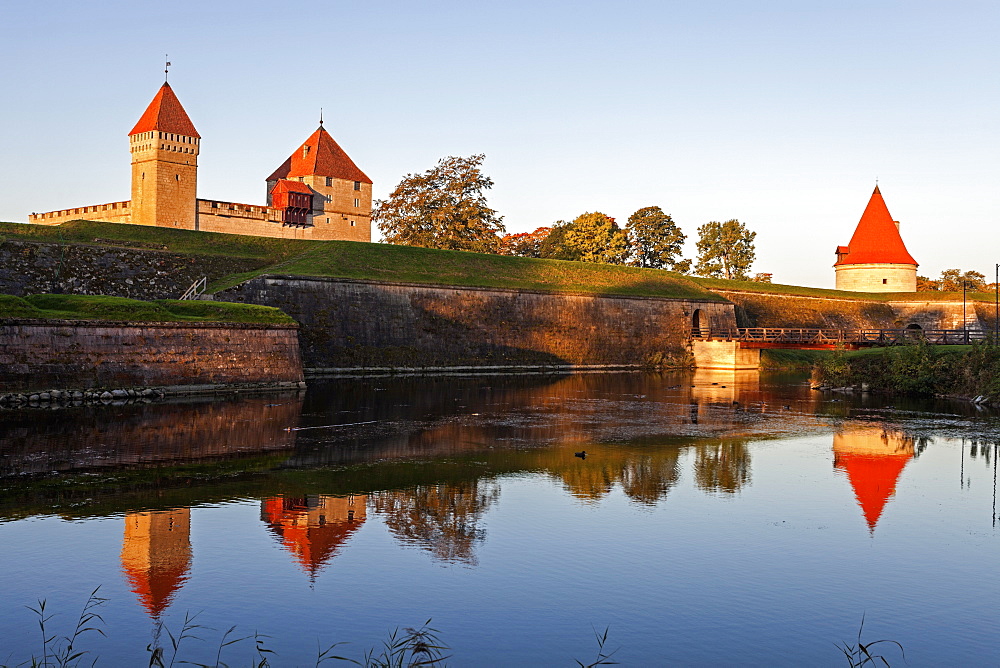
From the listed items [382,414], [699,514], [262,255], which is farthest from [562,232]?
[699,514]

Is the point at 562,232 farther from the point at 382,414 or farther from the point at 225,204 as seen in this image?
the point at 382,414

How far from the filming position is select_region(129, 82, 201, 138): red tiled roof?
168ft

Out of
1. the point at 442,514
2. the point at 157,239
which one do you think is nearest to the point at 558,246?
the point at 157,239

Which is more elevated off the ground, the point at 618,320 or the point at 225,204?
the point at 225,204

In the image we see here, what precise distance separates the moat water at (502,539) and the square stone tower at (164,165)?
114 ft

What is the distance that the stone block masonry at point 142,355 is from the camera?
69.0 ft

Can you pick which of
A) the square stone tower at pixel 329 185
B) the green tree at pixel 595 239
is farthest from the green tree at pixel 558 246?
the square stone tower at pixel 329 185

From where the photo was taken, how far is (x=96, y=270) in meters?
30.0

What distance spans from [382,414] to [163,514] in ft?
34.3

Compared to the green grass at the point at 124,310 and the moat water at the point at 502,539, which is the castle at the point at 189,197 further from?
the moat water at the point at 502,539

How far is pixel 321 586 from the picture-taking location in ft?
25.9

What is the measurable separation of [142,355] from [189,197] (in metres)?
31.2

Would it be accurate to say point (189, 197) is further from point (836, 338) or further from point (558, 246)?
point (836, 338)

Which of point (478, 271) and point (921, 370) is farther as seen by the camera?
point (478, 271)
